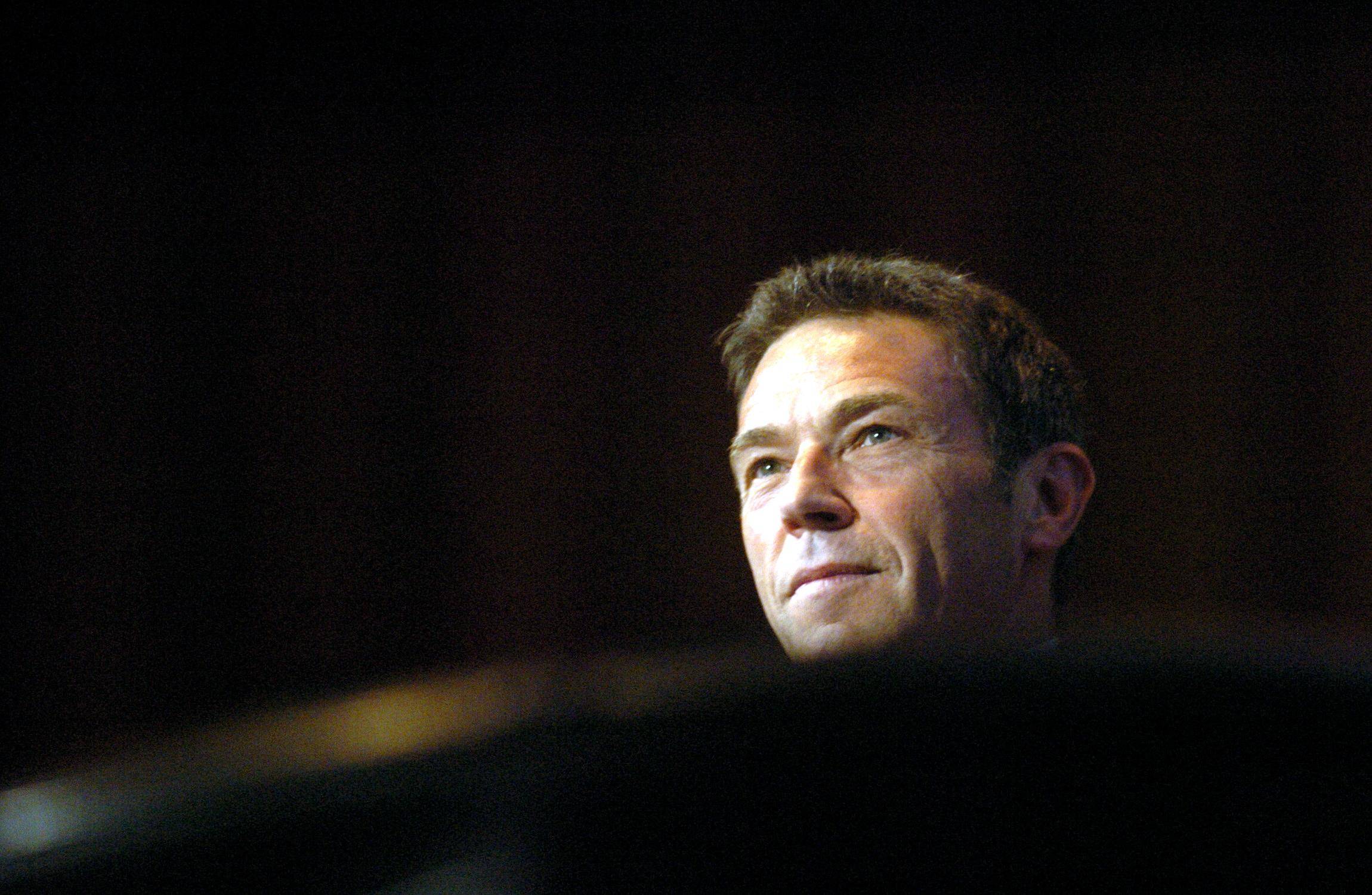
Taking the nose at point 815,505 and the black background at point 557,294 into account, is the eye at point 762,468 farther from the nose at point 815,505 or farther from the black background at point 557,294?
the black background at point 557,294

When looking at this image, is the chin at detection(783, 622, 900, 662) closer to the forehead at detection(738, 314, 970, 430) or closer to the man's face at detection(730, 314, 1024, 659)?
the man's face at detection(730, 314, 1024, 659)

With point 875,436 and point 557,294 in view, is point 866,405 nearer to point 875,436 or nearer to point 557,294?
point 875,436

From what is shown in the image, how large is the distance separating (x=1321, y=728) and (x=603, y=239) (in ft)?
7.83

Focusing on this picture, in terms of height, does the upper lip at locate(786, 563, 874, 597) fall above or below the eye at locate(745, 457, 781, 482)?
below

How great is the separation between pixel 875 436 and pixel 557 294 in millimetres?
1267

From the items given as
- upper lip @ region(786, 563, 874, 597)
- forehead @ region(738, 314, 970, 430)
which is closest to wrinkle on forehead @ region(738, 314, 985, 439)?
forehead @ region(738, 314, 970, 430)

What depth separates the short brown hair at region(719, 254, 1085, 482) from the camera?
156cm

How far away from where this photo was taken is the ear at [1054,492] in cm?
157

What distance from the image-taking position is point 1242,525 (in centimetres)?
227

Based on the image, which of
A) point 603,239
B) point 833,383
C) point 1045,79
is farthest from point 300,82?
point 833,383

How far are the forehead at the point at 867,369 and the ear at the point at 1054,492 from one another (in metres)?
0.12

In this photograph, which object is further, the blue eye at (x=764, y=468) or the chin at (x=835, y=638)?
the blue eye at (x=764, y=468)

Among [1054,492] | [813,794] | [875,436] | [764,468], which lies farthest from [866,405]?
[813,794]

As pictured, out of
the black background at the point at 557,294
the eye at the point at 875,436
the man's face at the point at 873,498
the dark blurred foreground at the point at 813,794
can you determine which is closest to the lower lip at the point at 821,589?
the man's face at the point at 873,498
